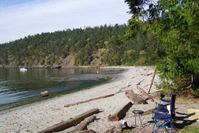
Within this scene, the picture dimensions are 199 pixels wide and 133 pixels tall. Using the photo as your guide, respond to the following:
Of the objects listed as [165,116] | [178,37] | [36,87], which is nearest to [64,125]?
[165,116]

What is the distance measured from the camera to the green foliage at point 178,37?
21.9 metres

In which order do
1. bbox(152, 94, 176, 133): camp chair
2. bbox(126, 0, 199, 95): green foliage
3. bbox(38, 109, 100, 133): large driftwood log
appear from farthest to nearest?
bbox(126, 0, 199, 95): green foliage < bbox(38, 109, 100, 133): large driftwood log < bbox(152, 94, 176, 133): camp chair

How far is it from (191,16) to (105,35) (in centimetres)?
17798

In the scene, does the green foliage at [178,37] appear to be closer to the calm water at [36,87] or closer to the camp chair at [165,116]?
the camp chair at [165,116]

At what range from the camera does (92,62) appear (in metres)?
188

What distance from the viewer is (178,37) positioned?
23016 mm

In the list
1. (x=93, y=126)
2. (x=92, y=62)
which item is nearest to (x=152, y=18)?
(x=93, y=126)

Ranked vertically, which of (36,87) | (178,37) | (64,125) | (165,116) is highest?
(178,37)

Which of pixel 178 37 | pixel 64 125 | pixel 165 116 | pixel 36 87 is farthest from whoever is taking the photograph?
pixel 36 87

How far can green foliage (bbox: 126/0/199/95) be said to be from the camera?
71.7 ft

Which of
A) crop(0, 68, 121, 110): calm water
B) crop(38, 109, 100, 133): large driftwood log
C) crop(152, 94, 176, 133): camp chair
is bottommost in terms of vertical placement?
crop(0, 68, 121, 110): calm water

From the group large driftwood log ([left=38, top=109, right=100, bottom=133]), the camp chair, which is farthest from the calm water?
the camp chair

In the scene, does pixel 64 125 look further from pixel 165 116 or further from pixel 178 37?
pixel 178 37

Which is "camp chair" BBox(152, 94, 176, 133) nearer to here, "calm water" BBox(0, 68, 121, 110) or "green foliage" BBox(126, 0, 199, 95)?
"green foliage" BBox(126, 0, 199, 95)
